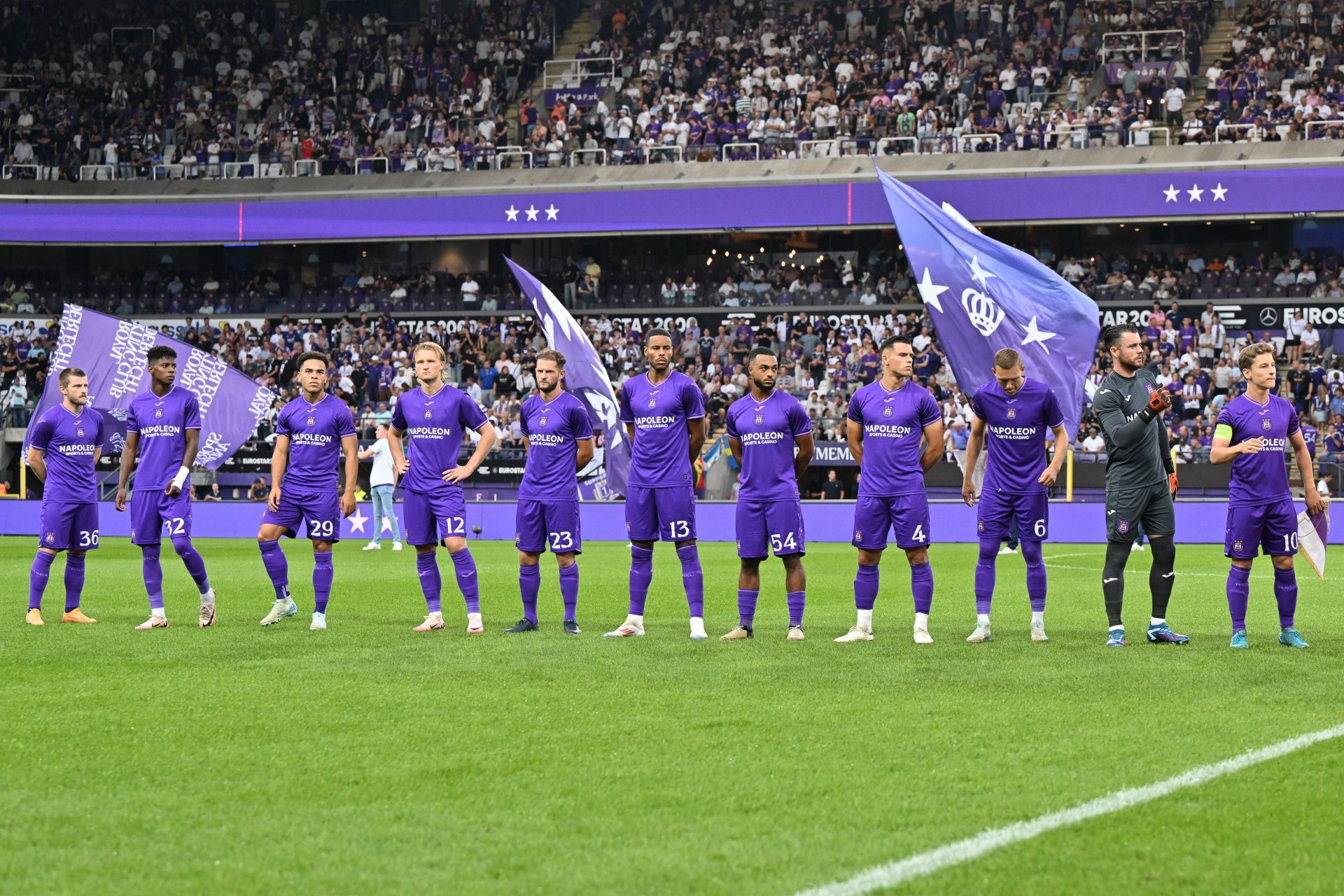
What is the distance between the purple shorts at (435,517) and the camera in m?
11.3

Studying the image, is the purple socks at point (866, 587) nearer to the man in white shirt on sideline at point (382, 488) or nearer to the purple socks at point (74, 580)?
the purple socks at point (74, 580)

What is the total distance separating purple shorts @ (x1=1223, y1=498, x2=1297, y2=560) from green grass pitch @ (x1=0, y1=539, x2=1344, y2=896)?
2.21ft

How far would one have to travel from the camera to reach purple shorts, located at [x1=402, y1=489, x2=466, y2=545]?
11266 millimetres

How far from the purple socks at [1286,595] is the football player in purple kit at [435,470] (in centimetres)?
572

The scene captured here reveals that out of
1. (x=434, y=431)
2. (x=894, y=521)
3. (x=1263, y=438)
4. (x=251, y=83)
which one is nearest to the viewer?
(x=1263, y=438)

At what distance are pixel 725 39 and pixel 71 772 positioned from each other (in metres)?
41.2

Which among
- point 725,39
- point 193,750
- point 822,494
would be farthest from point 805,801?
point 725,39

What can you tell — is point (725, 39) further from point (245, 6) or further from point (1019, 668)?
point (1019, 668)

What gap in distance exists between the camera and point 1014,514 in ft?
35.0

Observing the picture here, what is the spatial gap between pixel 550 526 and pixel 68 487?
4255mm

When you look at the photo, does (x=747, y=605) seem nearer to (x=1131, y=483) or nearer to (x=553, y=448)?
(x=553, y=448)

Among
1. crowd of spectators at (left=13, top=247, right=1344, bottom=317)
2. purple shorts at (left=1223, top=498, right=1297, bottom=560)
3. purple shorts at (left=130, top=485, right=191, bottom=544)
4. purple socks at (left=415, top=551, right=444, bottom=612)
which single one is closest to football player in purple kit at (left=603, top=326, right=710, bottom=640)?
purple socks at (left=415, top=551, right=444, bottom=612)

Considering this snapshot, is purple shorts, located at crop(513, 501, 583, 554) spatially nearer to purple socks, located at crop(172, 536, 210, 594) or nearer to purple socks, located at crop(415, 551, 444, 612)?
purple socks, located at crop(415, 551, 444, 612)

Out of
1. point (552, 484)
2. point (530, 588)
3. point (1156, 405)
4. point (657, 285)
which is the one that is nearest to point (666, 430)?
point (552, 484)
